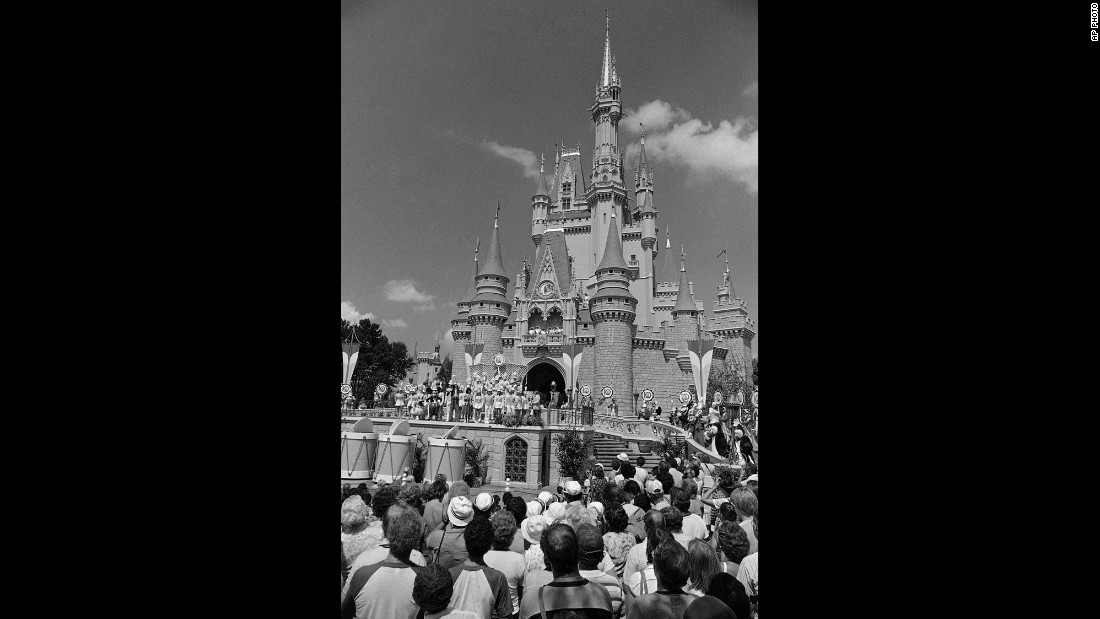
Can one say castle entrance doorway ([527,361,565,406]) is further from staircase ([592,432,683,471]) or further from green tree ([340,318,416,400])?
green tree ([340,318,416,400])

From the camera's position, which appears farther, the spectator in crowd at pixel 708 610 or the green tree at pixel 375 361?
the green tree at pixel 375 361

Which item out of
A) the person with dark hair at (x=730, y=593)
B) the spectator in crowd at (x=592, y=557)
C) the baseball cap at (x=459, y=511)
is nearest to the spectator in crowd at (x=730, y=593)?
the person with dark hair at (x=730, y=593)

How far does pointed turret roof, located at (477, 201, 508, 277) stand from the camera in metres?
34.6

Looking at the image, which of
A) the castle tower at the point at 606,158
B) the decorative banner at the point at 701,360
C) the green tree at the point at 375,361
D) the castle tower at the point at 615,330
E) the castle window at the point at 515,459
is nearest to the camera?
the castle window at the point at 515,459

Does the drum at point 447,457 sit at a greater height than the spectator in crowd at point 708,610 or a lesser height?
lesser

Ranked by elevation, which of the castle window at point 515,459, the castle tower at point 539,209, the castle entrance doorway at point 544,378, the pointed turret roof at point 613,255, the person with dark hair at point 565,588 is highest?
the castle tower at point 539,209

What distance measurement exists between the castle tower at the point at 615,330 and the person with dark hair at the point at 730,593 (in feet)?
81.0

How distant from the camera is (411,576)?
290 cm

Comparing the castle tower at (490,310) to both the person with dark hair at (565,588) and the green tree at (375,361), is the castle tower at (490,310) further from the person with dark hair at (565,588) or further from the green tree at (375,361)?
the person with dark hair at (565,588)

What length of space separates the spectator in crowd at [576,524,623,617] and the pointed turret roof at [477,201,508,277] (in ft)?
104

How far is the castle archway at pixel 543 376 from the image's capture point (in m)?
32.2

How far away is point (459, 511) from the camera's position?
4055mm
